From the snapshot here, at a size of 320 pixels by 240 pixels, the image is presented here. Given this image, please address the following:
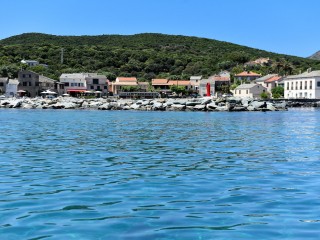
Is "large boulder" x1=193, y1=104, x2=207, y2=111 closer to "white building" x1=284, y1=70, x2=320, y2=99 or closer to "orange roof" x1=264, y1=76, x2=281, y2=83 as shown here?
"white building" x1=284, y1=70, x2=320, y2=99

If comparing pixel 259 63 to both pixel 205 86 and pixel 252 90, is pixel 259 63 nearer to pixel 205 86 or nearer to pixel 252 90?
pixel 205 86

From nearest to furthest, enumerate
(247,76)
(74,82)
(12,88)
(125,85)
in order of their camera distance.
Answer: (12,88) < (74,82) < (125,85) < (247,76)

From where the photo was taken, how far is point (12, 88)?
113000mm

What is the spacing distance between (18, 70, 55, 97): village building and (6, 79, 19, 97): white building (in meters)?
1.27

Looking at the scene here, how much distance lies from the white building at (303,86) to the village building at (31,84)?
5970 centimetres

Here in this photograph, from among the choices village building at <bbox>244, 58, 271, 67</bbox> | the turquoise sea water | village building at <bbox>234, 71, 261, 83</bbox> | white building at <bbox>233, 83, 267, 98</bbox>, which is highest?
village building at <bbox>244, 58, 271, 67</bbox>

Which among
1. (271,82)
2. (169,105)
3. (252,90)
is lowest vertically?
(169,105)

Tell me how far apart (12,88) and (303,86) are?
224ft

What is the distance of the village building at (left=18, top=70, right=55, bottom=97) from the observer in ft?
371

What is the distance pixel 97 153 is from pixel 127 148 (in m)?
2.18

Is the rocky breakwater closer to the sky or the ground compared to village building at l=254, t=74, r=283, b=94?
closer to the ground

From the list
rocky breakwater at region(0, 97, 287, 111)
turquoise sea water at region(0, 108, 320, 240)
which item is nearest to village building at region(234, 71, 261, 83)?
rocky breakwater at region(0, 97, 287, 111)

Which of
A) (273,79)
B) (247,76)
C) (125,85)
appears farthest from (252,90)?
(125,85)

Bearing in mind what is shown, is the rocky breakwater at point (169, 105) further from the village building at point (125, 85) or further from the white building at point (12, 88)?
the village building at point (125, 85)
